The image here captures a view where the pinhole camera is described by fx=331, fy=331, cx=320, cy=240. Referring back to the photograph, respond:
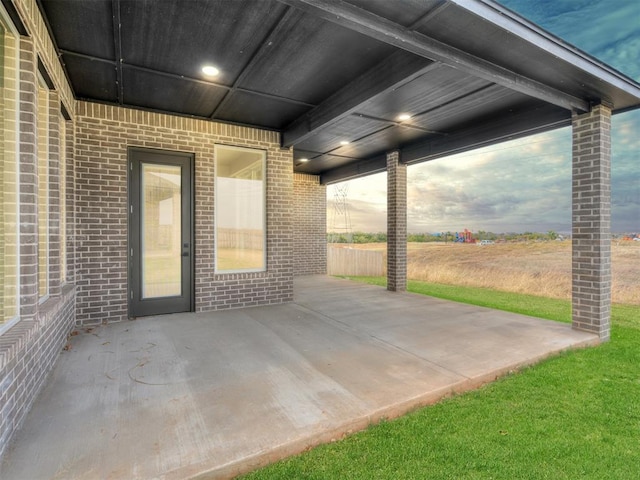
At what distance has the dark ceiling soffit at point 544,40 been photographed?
8.57 ft

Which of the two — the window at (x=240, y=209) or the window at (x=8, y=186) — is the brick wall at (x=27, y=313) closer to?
the window at (x=8, y=186)

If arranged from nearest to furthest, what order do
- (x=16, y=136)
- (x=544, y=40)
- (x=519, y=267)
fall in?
(x=16, y=136)
(x=544, y=40)
(x=519, y=267)

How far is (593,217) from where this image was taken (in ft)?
14.2

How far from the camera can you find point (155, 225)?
5.14 meters

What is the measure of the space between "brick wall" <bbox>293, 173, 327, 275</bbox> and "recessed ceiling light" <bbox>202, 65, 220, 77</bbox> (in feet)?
20.9

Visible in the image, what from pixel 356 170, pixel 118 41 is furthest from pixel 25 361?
pixel 356 170

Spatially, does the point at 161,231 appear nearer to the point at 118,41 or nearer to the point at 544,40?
the point at 118,41

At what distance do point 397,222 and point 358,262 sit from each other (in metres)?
4.67

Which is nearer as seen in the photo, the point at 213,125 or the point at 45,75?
the point at 45,75

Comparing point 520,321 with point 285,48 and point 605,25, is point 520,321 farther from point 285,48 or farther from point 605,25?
point 605,25

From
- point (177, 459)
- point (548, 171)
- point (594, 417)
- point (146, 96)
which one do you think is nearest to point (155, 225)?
point (146, 96)

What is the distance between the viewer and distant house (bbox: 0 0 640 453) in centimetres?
252

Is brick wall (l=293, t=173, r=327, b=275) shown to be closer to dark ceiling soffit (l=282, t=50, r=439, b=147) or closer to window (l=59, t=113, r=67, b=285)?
dark ceiling soffit (l=282, t=50, r=439, b=147)

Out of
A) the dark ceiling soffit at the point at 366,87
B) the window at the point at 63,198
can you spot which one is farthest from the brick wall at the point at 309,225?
the window at the point at 63,198
